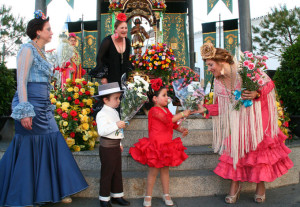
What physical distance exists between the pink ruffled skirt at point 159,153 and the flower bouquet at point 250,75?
86 centimetres

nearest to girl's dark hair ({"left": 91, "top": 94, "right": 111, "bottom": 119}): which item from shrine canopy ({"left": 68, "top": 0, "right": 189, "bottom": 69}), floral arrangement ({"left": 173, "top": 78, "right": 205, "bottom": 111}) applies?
floral arrangement ({"left": 173, "top": 78, "right": 205, "bottom": 111})

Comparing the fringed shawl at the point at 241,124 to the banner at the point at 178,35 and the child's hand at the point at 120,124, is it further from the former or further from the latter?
the banner at the point at 178,35

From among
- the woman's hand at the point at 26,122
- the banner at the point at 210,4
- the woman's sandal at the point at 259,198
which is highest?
the banner at the point at 210,4

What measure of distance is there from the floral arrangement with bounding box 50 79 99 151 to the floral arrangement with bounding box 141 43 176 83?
2252mm

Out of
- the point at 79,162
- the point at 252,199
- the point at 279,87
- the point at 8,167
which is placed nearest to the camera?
the point at 8,167

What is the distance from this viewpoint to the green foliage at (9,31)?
68.0 feet

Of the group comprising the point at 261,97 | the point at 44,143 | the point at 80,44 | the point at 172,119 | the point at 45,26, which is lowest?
the point at 44,143

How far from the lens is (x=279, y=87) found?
5945mm

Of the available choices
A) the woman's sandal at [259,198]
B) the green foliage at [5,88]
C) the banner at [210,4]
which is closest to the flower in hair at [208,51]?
the woman's sandal at [259,198]

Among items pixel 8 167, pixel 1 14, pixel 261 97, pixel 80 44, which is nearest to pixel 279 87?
pixel 261 97

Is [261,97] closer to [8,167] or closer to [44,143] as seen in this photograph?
[44,143]

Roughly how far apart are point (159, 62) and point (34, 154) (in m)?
4.20

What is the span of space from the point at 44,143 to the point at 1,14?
21.1 m

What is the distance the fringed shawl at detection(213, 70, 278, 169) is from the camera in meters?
3.44
